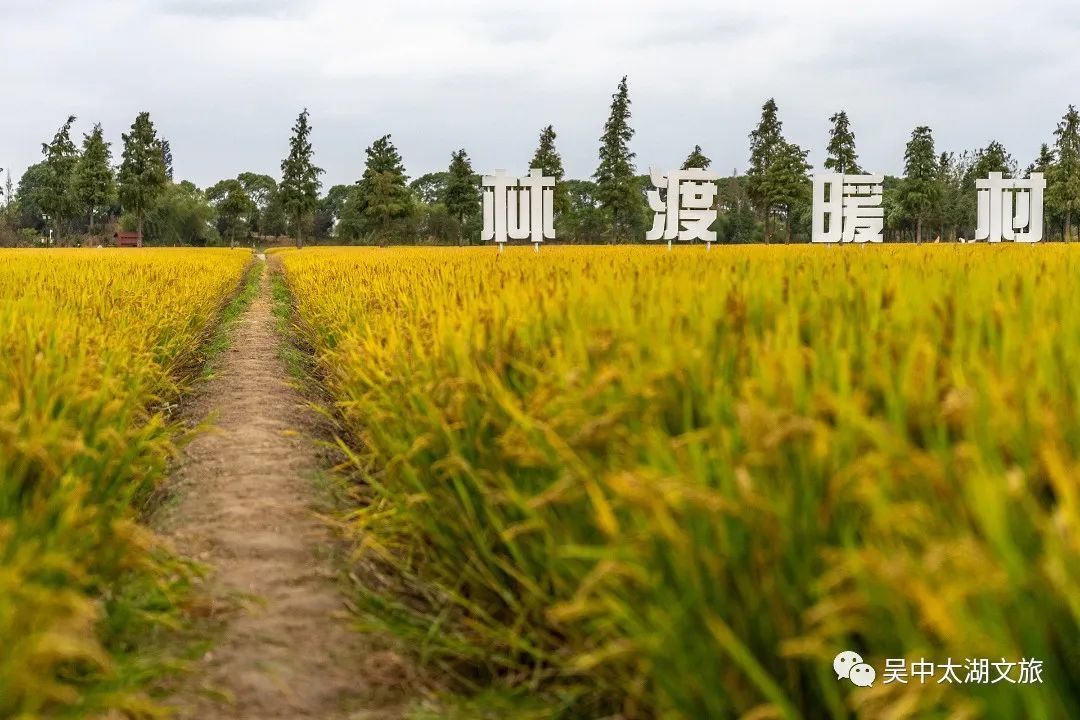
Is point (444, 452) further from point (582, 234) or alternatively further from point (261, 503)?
point (582, 234)

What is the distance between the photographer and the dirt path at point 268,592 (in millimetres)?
2535

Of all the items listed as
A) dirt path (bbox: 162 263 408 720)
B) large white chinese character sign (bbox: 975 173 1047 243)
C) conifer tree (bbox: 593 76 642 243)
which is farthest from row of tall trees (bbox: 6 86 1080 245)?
dirt path (bbox: 162 263 408 720)

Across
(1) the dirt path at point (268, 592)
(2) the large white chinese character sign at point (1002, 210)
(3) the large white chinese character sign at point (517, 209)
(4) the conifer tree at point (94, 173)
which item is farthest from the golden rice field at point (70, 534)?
(4) the conifer tree at point (94, 173)

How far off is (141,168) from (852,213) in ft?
175

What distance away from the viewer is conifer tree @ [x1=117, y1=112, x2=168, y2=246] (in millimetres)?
64312

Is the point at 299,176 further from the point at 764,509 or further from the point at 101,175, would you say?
the point at 764,509

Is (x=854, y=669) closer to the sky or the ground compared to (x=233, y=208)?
closer to the ground

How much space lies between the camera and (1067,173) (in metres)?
67.7

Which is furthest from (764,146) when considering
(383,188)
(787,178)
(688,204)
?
(688,204)

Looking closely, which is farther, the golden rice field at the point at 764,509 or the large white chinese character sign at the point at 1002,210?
the large white chinese character sign at the point at 1002,210

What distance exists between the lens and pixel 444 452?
3.19 meters

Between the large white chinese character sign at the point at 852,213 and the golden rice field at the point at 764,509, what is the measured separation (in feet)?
83.0

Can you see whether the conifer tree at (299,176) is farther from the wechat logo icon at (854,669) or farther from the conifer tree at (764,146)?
the wechat logo icon at (854,669)

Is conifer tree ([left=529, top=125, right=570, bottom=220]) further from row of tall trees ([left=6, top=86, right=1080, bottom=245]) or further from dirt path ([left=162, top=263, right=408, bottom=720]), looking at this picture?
dirt path ([left=162, top=263, right=408, bottom=720])
